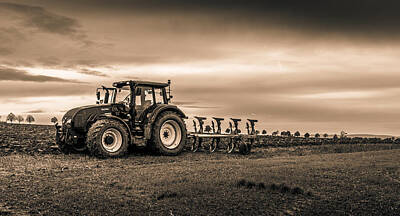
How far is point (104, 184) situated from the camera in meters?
11.6

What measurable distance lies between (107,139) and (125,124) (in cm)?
113

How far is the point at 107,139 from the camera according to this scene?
61.1 feet

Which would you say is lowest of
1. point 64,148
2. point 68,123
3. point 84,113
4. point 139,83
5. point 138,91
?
point 64,148

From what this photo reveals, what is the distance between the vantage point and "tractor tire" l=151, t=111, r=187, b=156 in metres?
20.1

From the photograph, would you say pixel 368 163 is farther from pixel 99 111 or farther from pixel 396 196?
pixel 99 111

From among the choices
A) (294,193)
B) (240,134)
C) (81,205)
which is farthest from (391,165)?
(81,205)

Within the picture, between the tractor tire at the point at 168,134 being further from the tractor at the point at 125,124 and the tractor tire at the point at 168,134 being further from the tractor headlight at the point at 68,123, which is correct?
the tractor headlight at the point at 68,123

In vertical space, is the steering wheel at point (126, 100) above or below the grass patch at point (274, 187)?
above

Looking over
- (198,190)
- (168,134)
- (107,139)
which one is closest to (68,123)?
(107,139)

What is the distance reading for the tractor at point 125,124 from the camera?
18.5m

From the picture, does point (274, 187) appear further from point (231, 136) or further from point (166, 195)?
point (231, 136)

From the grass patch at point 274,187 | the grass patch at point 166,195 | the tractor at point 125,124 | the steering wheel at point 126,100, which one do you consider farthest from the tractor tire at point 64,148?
the grass patch at point 274,187

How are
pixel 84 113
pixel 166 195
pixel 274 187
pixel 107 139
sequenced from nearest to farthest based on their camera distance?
pixel 166 195 → pixel 274 187 → pixel 107 139 → pixel 84 113

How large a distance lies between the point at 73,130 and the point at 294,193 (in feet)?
40.5
